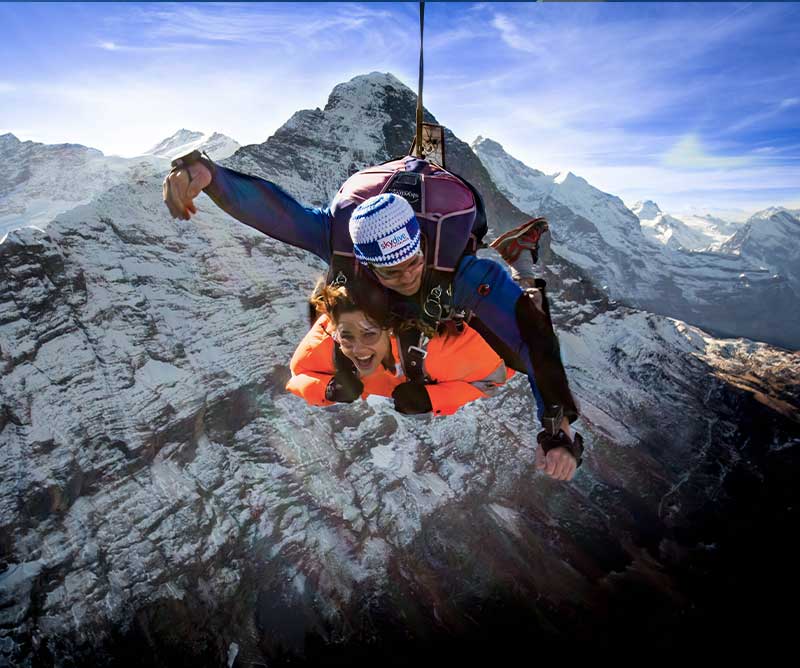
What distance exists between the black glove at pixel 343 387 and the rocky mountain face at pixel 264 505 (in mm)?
50370

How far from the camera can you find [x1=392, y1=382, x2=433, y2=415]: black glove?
4.73 m

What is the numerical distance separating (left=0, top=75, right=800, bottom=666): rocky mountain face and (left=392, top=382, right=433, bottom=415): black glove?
50.4 meters

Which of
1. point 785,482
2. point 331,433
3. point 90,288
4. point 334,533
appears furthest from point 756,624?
point 90,288

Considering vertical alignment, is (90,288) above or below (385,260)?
below

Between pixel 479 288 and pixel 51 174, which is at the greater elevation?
pixel 51 174

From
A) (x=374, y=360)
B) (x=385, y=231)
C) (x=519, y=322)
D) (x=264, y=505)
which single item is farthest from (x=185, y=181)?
(x=264, y=505)

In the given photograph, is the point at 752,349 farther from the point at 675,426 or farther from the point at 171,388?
the point at 171,388

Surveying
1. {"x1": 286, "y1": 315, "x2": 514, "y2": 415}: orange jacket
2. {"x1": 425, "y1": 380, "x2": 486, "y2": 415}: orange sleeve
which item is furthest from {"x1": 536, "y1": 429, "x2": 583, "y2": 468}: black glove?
{"x1": 425, "y1": 380, "x2": 486, "y2": 415}: orange sleeve

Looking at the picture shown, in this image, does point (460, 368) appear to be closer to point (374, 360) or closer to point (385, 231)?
point (374, 360)

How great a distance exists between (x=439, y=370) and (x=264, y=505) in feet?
170

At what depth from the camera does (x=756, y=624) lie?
6003 centimetres

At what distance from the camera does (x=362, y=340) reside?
4.40 meters

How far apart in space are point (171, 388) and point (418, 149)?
54435mm

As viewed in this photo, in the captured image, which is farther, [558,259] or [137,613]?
[558,259]
